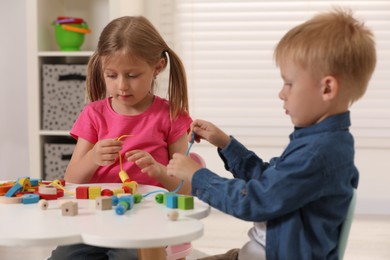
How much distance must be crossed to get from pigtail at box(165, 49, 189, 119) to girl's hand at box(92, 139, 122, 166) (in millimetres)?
355

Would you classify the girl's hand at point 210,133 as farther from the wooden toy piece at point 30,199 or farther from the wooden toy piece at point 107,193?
the wooden toy piece at point 30,199

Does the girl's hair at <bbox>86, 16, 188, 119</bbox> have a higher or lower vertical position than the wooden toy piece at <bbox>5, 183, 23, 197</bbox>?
higher

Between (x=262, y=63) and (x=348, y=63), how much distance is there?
2.16 meters

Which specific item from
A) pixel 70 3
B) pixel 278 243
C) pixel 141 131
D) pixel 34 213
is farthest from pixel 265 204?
pixel 70 3

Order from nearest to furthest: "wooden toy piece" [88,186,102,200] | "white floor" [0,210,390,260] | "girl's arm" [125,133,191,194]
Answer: "wooden toy piece" [88,186,102,200] < "girl's arm" [125,133,191,194] < "white floor" [0,210,390,260]

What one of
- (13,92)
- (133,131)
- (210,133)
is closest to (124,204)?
(210,133)

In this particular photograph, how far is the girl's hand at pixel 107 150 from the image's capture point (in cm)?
148

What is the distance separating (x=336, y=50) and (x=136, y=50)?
662mm

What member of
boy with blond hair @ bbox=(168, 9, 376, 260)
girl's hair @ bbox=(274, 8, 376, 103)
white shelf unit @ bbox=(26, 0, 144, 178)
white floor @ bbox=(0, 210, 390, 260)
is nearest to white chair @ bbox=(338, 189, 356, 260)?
boy with blond hair @ bbox=(168, 9, 376, 260)

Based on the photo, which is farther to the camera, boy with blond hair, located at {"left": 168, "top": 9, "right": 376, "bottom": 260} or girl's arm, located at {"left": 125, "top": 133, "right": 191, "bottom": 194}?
girl's arm, located at {"left": 125, "top": 133, "right": 191, "bottom": 194}

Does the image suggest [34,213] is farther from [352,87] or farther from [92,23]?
[92,23]

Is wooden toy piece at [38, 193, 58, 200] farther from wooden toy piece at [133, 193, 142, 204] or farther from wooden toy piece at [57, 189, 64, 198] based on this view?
wooden toy piece at [133, 193, 142, 204]

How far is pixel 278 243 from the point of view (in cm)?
121

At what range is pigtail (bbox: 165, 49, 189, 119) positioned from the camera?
1.82m
